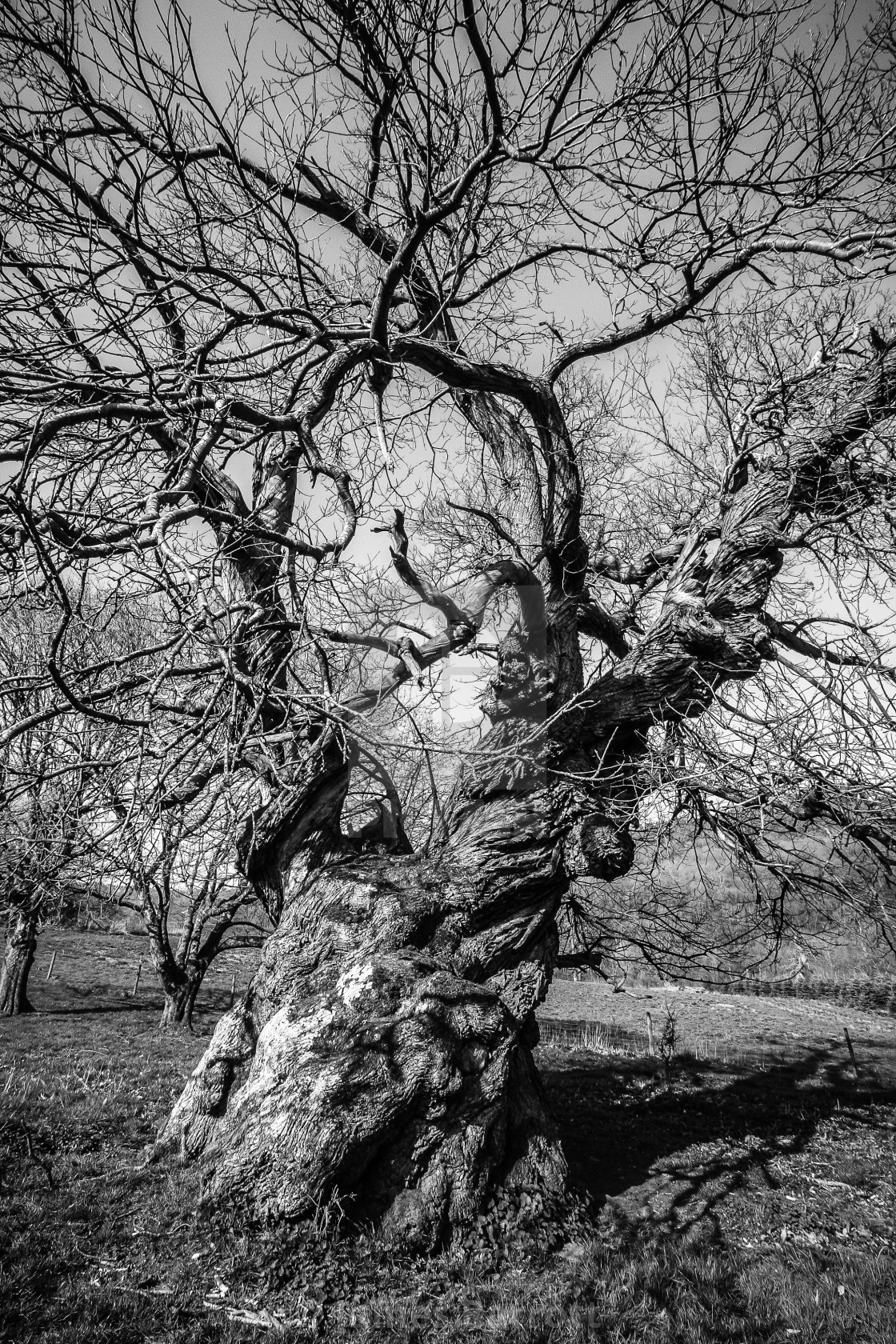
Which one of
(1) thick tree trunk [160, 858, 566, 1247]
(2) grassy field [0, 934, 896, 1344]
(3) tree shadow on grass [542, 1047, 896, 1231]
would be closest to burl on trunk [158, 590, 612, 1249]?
(1) thick tree trunk [160, 858, 566, 1247]

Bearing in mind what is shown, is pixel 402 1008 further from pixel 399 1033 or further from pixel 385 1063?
pixel 385 1063

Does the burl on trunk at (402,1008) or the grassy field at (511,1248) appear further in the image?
the burl on trunk at (402,1008)

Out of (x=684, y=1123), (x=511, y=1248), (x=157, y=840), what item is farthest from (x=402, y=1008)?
(x=684, y=1123)

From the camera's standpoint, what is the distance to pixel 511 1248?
3750 mm

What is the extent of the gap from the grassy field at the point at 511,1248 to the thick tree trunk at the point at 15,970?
6.12 m

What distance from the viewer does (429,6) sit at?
305 centimetres

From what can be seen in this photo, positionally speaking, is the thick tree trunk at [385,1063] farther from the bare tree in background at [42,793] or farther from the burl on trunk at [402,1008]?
the bare tree in background at [42,793]

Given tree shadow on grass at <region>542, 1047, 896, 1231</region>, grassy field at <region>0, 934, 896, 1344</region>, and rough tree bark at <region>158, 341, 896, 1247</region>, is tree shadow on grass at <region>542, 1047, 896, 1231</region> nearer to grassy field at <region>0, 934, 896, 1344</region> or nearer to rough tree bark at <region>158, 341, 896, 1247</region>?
grassy field at <region>0, 934, 896, 1344</region>

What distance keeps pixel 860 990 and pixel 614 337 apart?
19.9 meters

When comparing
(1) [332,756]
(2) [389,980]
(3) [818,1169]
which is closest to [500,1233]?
(2) [389,980]

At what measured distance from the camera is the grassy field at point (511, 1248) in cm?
302

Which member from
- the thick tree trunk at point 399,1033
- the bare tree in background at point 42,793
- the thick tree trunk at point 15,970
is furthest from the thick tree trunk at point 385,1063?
the thick tree trunk at point 15,970

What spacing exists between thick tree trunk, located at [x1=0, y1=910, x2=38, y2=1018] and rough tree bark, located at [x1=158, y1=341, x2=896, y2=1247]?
10554 mm

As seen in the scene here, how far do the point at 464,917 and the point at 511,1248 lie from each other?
6.01ft
